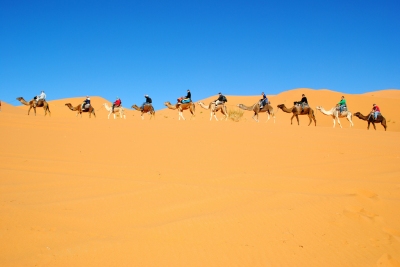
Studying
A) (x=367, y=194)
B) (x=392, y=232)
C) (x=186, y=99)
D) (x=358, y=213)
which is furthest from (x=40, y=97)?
(x=392, y=232)

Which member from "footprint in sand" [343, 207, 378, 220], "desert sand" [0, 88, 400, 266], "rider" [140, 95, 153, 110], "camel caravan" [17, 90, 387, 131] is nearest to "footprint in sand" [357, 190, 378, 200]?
"desert sand" [0, 88, 400, 266]

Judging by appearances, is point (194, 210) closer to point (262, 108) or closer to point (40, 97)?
point (262, 108)

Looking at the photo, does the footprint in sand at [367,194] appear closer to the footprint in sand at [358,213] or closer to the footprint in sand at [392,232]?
the footprint in sand at [358,213]

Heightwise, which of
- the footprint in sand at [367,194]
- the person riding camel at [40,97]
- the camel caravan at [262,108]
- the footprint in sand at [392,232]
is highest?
the person riding camel at [40,97]

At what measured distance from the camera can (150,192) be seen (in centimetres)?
490

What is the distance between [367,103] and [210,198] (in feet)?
175

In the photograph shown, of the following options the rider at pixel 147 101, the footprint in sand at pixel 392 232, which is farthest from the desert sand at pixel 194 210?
the rider at pixel 147 101

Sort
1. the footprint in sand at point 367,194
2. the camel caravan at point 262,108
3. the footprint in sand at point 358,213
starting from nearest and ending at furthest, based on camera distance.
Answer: the footprint in sand at point 358,213 < the footprint in sand at point 367,194 < the camel caravan at point 262,108

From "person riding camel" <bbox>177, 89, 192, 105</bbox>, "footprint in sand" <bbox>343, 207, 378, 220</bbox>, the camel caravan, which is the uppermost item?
"person riding camel" <bbox>177, 89, 192, 105</bbox>

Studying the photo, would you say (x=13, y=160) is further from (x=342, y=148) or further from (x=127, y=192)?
(x=342, y=148)

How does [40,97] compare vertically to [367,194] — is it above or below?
above

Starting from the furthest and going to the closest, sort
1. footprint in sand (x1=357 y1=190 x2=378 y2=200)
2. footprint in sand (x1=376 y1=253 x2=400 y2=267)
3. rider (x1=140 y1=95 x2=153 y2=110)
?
rider (x1=140 y1=95 x2=153 y2=110) → footprint in sand (x1=357 y1=190 x2=378 y2=200) → footprint in sand (x1=376 y1=253 x2=400 y2=267)

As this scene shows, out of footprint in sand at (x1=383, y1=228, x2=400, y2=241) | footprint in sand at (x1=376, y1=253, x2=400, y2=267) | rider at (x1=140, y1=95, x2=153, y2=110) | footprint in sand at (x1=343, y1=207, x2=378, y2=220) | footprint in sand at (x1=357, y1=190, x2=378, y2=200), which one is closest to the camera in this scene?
footprint in sand at (x1=376, y1=253, x2=400, y2=267)

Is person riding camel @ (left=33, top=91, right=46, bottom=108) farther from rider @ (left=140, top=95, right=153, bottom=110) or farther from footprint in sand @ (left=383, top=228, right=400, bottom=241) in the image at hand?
footprint in sand @ (left=383, top=228, right=400, bottom=241)
